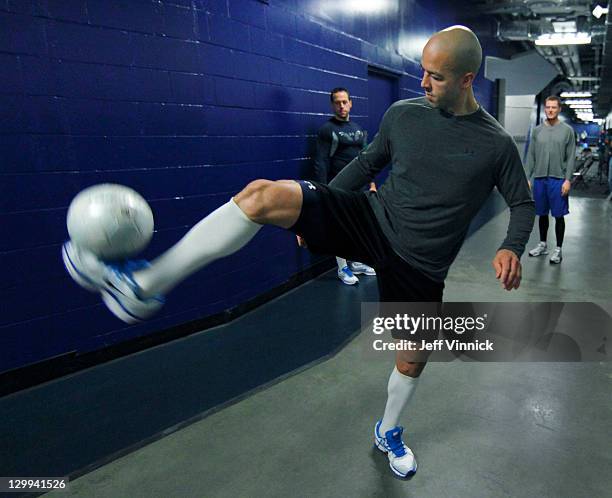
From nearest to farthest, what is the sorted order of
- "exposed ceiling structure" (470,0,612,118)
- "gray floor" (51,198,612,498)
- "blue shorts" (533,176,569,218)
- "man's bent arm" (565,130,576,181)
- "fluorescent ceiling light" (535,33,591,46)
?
"gray floor" (51,198,612,498), "man's bent arm" (565,130,576,181), "blue shorts" (533,176,569,218), "exposed ceiling structure" (470,0,612,118), "fluorescent ceiling light" (535,33,591,46)

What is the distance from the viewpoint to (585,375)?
239 cm

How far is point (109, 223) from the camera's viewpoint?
4.25 feet

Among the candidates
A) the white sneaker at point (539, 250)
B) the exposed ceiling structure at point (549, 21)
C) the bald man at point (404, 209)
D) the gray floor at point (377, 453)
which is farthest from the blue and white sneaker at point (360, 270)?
the exposed ceiling structure at point (549, 21)

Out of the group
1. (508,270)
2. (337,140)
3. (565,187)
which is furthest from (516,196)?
(565,187)

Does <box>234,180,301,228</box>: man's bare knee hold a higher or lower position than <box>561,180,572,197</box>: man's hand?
higher

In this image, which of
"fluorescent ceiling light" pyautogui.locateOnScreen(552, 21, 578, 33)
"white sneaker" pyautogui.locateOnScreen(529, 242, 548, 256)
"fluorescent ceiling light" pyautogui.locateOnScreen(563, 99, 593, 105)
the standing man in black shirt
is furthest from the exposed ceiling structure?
"fluorescent ceiling light" pyautogui.locateOnScreen(563, 99, 593, 105)

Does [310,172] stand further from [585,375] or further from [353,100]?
[585,375]

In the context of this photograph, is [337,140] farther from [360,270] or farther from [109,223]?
[109,223]

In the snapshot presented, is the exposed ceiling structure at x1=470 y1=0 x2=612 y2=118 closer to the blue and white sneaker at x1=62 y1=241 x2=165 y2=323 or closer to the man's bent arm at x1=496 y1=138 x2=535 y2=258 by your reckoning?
the man's bent arm at x1=496 y1=138 x2=535 y2=258

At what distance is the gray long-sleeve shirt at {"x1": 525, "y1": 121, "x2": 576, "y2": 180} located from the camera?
4176 mm

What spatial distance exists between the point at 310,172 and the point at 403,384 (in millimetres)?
2591

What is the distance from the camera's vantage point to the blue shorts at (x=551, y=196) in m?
4.28

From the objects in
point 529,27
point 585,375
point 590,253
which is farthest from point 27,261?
point 529,27

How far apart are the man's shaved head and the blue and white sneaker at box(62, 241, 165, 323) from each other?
1054mm
